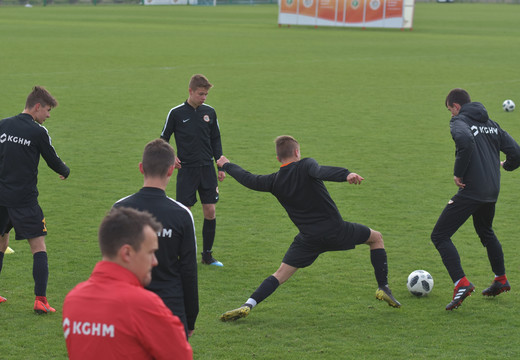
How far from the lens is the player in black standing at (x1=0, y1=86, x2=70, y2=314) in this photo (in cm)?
717

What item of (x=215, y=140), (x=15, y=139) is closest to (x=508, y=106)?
(x=215, y=140)

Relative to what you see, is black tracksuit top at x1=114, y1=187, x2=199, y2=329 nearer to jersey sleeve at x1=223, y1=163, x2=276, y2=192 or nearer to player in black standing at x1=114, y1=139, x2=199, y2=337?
player in black standing at x1=114, y1=139, x2=199, y2=337

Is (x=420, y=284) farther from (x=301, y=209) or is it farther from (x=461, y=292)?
(x=301, y=209)

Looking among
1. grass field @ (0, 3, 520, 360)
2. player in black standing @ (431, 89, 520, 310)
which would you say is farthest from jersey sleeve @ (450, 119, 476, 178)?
grass field @ (0, 3, 520, 360)

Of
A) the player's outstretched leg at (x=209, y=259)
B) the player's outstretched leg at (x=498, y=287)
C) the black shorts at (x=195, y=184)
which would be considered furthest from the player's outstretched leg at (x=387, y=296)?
the black shorts at (x=195, y=184)

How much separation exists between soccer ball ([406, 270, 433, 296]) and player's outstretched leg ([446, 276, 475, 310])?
0.46 m

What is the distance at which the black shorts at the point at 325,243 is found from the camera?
7.25 meters

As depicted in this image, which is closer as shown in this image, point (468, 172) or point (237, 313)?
point (237, 313)

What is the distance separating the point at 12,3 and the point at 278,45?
173 ft

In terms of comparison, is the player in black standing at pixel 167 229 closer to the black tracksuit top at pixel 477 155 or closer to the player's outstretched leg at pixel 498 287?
the black tracksuit top at pixel 477 155

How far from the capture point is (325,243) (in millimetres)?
7273

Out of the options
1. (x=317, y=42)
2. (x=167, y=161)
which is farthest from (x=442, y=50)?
(x=167, y=161)

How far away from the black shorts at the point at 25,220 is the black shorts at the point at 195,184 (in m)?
2.04

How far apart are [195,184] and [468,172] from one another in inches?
128
